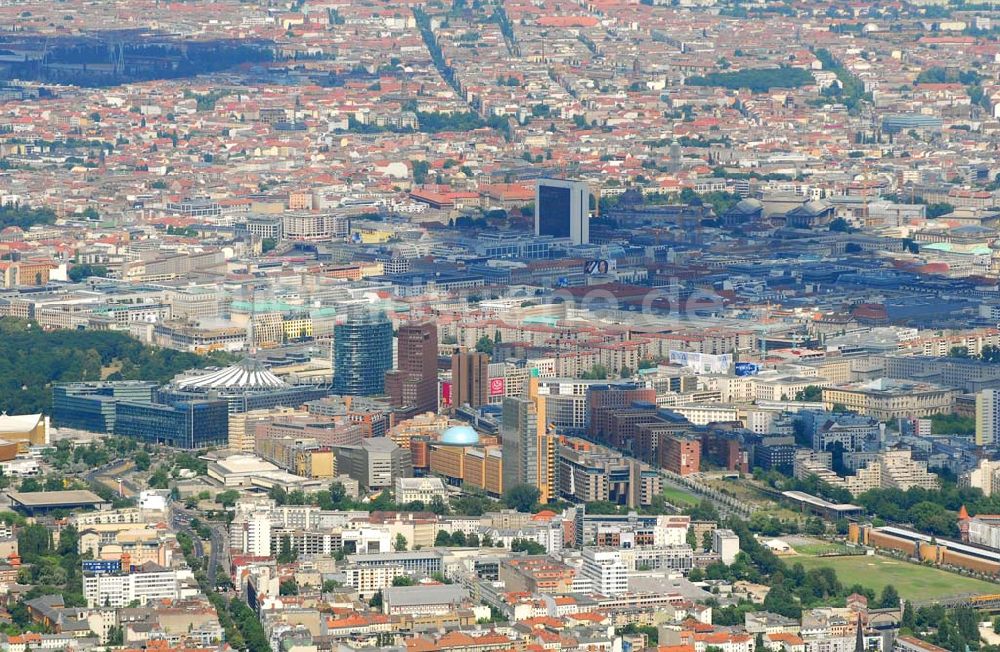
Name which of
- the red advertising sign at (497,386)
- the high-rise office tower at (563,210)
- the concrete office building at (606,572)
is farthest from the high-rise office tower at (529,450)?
the high-rise office tower at (563,210)

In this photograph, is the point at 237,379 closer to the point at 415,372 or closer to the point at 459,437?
the point at 415,372

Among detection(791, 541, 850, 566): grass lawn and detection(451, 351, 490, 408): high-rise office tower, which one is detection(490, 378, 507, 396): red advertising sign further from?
detection(791, 541, 850, 566): grass lawn

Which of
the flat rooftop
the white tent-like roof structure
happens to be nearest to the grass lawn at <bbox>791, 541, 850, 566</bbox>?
the flat rooftop

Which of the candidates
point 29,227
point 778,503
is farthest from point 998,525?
point 29,227

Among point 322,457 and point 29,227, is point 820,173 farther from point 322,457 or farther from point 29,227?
point 322,457

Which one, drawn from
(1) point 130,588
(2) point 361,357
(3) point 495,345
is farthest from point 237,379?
(1) point 130,588

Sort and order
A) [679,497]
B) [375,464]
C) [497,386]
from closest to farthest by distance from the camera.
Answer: [679,497]
[375,464]
[497,386]

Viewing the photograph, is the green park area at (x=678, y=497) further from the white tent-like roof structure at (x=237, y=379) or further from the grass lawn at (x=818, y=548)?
the white tent-like roof structure at (x=237, y=379)
